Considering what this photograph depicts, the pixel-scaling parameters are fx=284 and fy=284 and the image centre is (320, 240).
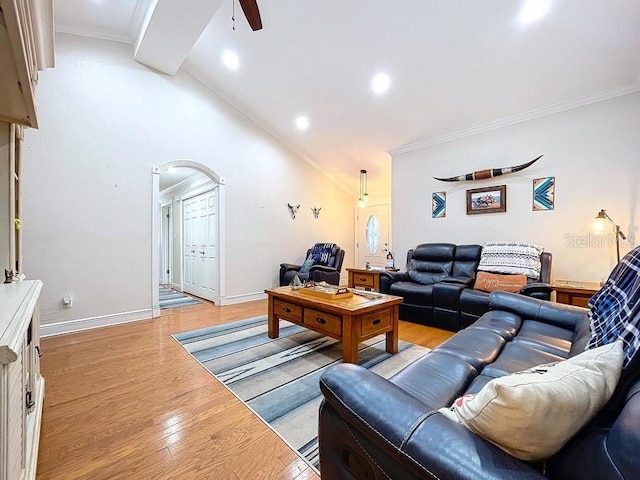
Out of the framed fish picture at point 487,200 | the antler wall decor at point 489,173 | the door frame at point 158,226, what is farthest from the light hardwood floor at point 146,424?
the antler wall decor at point 489,173

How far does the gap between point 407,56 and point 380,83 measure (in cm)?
50

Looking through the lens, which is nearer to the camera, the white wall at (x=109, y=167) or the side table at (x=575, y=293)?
the side table at (x=575, y=293)

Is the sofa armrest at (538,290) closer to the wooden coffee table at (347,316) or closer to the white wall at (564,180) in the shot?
the white wall at (564,180)

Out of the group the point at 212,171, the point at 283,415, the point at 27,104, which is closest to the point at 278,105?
the point at 212,171

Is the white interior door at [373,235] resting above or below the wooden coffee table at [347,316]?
above

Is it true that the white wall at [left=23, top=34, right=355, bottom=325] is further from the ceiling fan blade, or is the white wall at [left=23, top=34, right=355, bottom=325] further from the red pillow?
the red pillow

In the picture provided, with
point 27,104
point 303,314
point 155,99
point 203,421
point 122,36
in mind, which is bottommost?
point 203,421

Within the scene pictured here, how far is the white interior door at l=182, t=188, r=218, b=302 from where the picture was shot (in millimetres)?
4824

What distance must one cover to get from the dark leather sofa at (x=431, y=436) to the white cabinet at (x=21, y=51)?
62.2 inches

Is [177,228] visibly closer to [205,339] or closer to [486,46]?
[205,339]

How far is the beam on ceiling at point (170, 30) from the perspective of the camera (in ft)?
9.34

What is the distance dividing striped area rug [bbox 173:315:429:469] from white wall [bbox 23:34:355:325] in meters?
1.37

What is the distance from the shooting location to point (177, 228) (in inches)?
255

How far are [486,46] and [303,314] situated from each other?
327 centimetres
